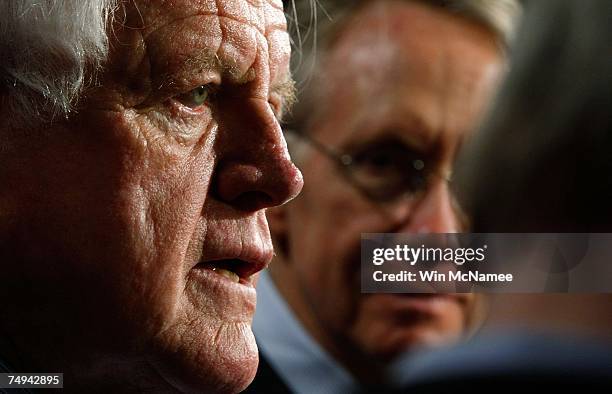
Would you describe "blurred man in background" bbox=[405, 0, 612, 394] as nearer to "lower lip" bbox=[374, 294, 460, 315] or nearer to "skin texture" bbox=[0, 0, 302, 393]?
"skin texture" bbox=[0, 0, 302, 393]

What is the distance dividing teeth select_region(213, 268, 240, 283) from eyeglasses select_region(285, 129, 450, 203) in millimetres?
729

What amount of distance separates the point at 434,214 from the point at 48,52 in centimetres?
88

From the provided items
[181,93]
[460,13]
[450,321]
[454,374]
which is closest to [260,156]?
[181,93]

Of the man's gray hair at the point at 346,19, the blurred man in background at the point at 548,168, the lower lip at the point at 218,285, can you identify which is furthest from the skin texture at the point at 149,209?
the man's gray hair at the point at 346,19

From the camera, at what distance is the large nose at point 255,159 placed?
0.85m

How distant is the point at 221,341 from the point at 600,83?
46 centimetres

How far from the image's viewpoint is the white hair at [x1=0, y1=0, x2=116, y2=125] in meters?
0.77

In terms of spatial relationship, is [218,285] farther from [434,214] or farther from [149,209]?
[434,214]

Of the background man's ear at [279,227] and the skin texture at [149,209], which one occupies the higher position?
the skin texture at [149,209]

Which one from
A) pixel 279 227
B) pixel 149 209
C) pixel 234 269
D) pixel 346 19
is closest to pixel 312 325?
pixel 279 227

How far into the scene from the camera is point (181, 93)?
831mm

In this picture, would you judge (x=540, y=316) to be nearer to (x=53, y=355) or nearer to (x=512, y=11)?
(x=53, y=355)

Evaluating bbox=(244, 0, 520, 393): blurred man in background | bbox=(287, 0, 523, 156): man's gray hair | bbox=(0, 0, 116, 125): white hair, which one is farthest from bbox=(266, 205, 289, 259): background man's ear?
bbox=(0, 0, 116, 125): white hair

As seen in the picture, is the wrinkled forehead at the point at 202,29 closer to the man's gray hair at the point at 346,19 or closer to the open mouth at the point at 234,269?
the open mouth at the point at 234,269
